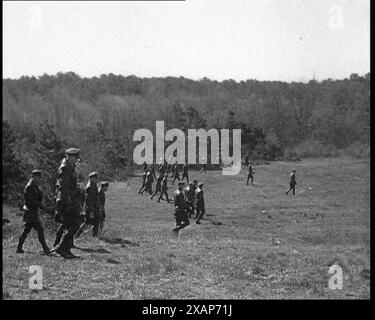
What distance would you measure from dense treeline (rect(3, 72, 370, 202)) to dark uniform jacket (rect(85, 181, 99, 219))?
277 centimetres

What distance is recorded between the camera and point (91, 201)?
40.9 ft

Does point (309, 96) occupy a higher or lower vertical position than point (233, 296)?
higher

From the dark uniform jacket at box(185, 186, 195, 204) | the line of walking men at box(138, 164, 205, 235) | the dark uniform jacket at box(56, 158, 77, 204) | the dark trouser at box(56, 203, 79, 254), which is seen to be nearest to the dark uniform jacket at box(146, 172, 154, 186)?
the line of walking men at box(138, 164, 205, 235)

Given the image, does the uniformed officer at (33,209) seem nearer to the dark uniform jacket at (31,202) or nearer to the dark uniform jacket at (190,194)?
the dark uniform jacket at (31,202)

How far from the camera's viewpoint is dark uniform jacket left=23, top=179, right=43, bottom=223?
1021 centimetres

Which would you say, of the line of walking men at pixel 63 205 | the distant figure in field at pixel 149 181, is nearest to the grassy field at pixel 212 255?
the line of walking men at pixel 63 205

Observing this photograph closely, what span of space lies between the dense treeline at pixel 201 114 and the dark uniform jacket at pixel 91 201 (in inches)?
109

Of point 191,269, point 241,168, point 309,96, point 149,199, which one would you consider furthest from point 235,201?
point 309,96

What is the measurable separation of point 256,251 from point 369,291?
416 cm

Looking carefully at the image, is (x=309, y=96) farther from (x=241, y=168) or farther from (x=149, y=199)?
(x=149, y=199)

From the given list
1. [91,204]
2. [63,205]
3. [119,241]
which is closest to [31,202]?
[63,205]

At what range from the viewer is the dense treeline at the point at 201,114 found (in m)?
29.8

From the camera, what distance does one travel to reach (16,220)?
20.8 metres
